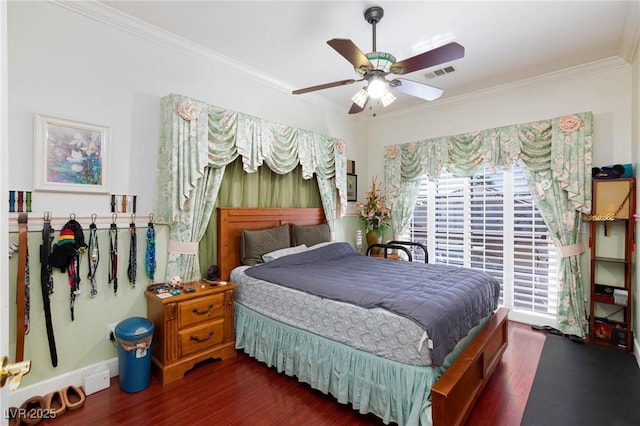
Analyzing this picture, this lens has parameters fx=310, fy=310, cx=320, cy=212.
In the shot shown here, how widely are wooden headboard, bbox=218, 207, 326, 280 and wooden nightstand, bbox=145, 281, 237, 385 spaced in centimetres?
39

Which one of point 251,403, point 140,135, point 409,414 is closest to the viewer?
point 409,414

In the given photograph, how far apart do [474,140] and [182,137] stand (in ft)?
11.5

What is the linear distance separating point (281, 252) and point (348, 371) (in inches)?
61.1

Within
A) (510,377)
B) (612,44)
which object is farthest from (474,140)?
(510,377)

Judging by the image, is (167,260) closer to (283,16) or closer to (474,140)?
(283,16)

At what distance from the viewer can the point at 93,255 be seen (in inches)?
97.0

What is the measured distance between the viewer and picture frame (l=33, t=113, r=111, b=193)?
223cm

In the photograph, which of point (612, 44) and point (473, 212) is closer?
point (612, 44)

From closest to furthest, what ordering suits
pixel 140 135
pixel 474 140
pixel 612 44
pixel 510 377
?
pixel 510 377 → pixel 140 135 → pixel 612 44 → pixel 474 140

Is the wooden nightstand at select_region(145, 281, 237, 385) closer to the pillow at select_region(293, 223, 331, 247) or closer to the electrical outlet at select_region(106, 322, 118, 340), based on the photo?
the electrical outlet at select_region(106, 322, 118, 340)

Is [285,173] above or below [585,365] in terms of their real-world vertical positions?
above

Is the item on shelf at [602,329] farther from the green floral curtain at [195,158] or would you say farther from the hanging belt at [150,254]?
the hanging belt at [150,254]

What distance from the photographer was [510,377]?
102 inches

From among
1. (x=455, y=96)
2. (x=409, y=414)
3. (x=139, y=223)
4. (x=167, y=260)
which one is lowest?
(x=409, y=414)
